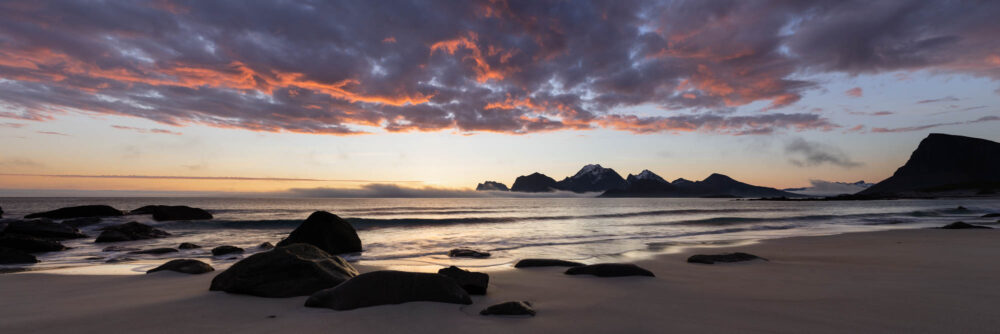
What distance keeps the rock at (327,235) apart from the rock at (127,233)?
29.4 feet

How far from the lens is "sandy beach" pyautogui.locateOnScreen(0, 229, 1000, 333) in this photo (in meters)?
4.21

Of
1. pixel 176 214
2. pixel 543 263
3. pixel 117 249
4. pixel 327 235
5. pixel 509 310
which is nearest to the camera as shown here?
pixel 509 310

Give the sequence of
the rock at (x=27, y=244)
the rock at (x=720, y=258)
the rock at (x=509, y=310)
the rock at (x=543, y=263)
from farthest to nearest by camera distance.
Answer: the rock at (x=27, y=244) < the rock at (x=720, y=258) < the rock at (x=543, y=263) < the rock at (x=509, y=310)

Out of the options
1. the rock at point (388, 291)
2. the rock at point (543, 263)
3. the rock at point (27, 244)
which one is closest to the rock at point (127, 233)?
the rock at point (27, 244)

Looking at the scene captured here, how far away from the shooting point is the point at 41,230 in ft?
59.7

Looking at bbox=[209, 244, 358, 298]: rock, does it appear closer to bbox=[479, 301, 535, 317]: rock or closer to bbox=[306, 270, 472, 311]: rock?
bbox=[306, 270, 472, 311]: rock

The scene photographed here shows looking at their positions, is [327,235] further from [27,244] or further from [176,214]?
[176,214]

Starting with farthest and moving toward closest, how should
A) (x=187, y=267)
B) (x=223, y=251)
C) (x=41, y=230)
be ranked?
(x=41, y=230) < (x=223, y=251) < (x=187, y=267)

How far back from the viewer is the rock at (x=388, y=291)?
195 inches

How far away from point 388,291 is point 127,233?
20142 mm

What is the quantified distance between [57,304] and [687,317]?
794cm

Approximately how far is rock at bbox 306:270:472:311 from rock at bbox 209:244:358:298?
876mm

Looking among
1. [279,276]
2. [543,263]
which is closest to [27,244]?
[279,276]

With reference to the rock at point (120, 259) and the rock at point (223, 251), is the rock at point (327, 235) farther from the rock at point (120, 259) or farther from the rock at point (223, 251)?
the rock at point (120, 259)
